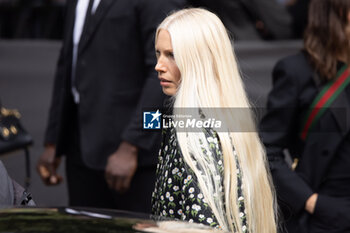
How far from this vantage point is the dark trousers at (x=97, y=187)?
376 cm

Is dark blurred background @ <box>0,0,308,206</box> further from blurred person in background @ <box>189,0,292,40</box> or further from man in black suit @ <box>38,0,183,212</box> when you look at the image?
man in black suit @ <box>38,0,183,212</box>

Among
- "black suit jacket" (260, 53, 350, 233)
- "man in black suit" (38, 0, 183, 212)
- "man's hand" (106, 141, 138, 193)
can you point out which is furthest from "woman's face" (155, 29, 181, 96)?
"black suit jacket" (260, 53, 350, 233)

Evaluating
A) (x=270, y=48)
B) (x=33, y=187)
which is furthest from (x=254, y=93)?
(x=33, y=187)

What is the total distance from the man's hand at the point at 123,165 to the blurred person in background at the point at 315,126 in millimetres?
647

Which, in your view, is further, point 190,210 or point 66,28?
point 66,28

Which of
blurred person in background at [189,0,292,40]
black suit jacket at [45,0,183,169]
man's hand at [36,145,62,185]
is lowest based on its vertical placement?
man's hand at [36,145,62,185]

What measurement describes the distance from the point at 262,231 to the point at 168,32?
2.55 ft

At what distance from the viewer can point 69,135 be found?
13.3 ft

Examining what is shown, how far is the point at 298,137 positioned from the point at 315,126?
13 centimetres

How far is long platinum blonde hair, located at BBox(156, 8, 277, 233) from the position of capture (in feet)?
8.36

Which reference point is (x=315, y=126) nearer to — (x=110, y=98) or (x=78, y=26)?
(x=110, y=98)

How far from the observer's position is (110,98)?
12.4 feet

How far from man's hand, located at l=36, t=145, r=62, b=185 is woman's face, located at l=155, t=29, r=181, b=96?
150 cm

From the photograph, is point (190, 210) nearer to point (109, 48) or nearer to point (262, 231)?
point (262, 231)
